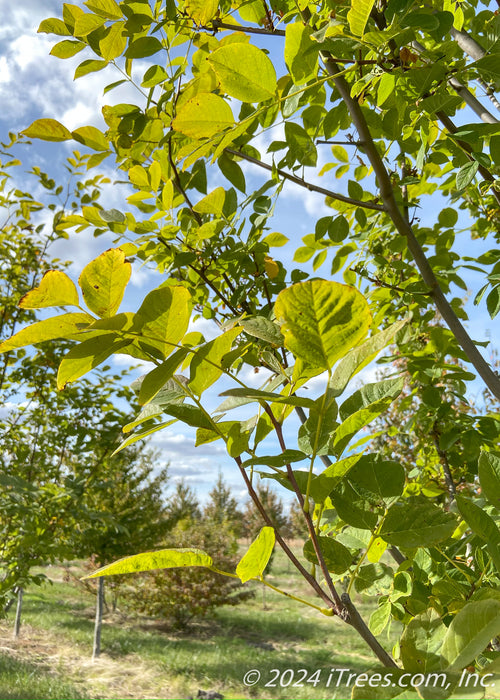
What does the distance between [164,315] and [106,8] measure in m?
0.73

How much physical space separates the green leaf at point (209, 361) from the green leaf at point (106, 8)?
73 cm

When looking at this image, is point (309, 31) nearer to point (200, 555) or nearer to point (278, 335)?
point (278, 335)

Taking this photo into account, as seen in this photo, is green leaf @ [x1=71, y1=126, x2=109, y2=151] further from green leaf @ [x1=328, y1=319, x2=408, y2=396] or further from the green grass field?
the green grass field

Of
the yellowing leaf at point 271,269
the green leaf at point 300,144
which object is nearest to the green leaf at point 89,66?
the green leaf at point 300,144

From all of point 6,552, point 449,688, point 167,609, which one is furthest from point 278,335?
point 167,609

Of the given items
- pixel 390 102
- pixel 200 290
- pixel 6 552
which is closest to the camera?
pixel 390 102

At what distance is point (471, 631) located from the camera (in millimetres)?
394

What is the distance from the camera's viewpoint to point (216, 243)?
3.52 ft

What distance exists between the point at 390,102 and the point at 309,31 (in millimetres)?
252

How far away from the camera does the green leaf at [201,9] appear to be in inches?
33.1

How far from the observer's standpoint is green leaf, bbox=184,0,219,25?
2.76 ft

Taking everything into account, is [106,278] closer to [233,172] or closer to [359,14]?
[359,14]

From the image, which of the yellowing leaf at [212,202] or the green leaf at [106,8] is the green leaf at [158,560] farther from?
the green leaf at [106,8]

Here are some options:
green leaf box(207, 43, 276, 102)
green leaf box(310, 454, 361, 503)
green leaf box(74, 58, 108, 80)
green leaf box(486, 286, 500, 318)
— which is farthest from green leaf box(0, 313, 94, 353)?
green leaf box(486, 286, 500, 318)
